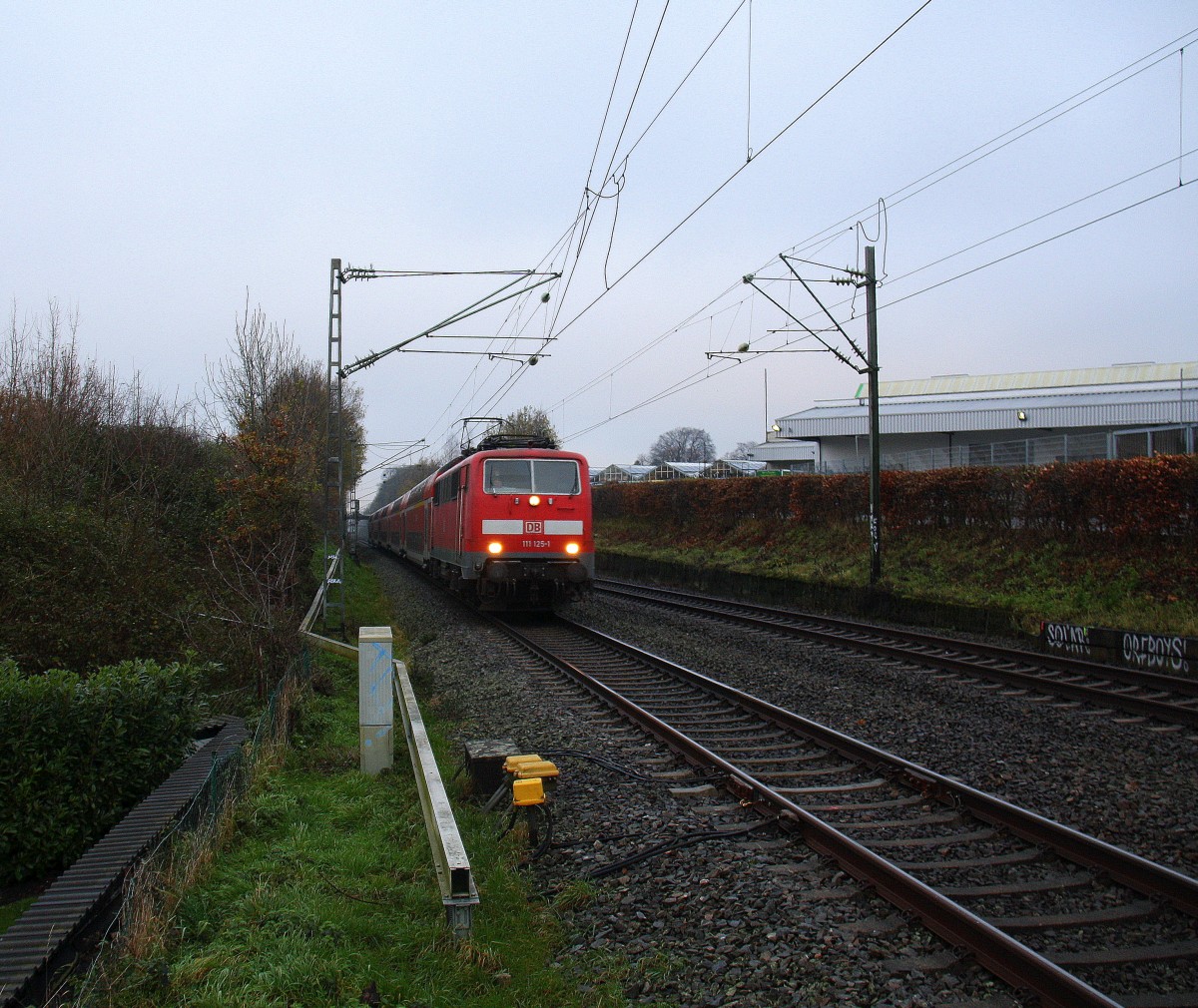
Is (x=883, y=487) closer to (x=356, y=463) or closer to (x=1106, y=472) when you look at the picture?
(x=1106, y=472)

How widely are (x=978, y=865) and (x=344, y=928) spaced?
10.9ft

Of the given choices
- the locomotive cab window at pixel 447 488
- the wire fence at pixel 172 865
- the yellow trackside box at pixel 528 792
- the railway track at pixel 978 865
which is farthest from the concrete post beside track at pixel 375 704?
the locomotive cab window at pixel 447 488

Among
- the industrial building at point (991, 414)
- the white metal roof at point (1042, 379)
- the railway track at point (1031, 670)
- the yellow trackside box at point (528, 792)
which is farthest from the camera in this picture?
the white metal roof at point (1042, 379)

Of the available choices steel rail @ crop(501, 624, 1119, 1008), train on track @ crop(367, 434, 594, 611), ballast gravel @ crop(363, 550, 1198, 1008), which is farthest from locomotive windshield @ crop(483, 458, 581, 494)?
steel rail @ crop(501, 624, 1119, 1008)

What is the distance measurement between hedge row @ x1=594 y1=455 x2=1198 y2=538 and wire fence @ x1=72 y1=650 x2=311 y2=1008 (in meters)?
13.9

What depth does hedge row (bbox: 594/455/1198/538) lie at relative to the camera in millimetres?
14922

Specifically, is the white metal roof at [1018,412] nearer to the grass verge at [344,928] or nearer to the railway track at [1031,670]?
the railway track at [1031,670]

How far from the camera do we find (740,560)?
82.2 ft

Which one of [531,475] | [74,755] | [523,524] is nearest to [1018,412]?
[531,475]

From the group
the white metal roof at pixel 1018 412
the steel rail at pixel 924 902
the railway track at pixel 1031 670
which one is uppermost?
the white metal roof at pixel 1018 412

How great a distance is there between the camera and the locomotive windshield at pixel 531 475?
1558 centimetres

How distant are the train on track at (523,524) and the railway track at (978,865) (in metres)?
7.31

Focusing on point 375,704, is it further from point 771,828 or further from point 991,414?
point 991,414

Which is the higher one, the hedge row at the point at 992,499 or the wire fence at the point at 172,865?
the hedge row at the point at 992,499
